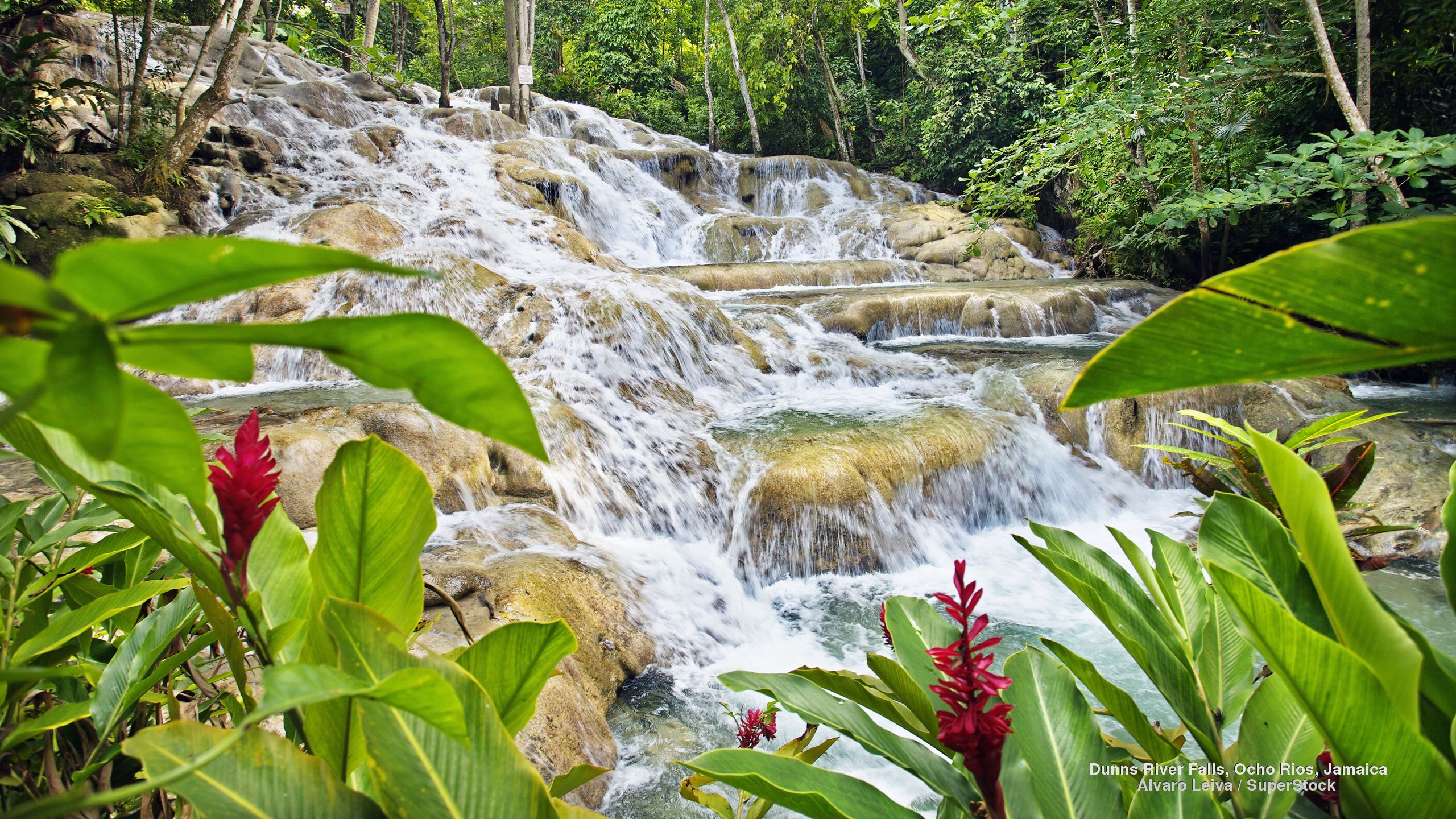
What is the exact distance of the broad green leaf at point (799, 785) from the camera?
0.74 metres

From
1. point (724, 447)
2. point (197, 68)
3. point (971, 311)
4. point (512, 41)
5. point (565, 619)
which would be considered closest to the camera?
point (565, 619)

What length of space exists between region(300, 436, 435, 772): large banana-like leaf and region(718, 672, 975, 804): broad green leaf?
0.41m

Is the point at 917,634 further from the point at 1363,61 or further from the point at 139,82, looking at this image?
the point at 139,82

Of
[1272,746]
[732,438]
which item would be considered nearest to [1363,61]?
[732,438]

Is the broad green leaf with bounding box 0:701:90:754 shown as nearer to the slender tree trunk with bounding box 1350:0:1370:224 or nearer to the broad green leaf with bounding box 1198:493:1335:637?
the broad green leaf with bounding box 1198:493:1335:637

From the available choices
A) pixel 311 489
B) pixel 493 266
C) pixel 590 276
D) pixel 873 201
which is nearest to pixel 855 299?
pixel 590 276

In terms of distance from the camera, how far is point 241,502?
570mm

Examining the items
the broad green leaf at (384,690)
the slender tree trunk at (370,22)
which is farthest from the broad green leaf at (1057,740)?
the slender tree trunk at (370,22)

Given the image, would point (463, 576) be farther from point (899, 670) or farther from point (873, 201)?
point (873, 201)

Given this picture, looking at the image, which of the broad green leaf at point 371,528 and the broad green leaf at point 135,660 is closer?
the broad green leaf at point 371,528

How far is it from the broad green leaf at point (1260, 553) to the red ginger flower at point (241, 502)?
994 mm

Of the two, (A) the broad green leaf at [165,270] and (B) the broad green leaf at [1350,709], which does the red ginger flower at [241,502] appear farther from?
(B) the broad green leaf at [1350,709]

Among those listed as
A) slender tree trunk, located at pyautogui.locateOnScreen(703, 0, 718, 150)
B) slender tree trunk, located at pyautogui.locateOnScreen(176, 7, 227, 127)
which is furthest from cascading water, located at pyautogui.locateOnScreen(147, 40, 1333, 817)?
slender tree trunk, located at pyautogui.locateOnScreen(703, 0, 718, 150)

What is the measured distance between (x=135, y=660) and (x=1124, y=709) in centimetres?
134
